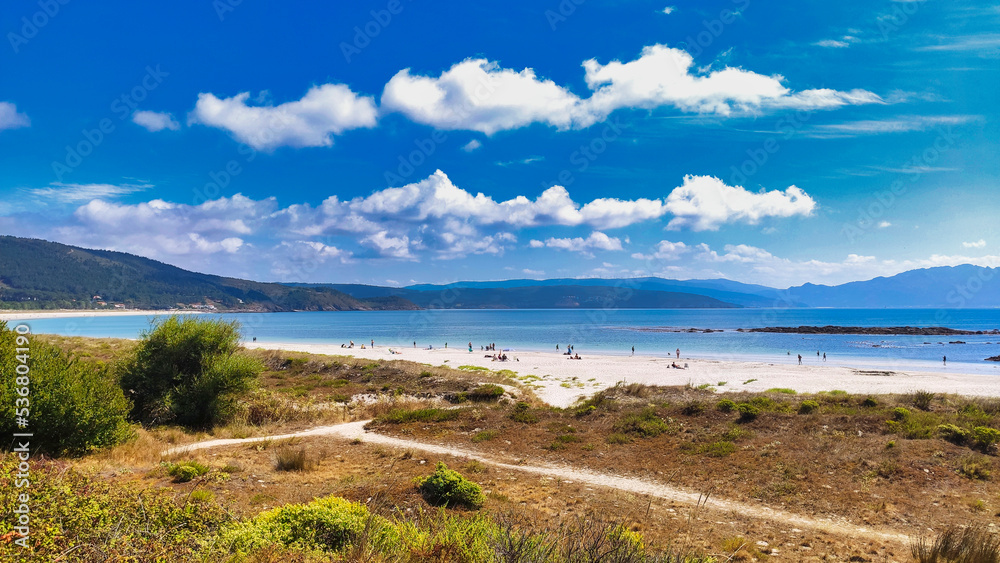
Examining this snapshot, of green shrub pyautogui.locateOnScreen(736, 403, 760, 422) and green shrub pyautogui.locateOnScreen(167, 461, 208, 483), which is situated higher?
green shrub pyautogui.locateOnScreen(167, 461, 208, 483)

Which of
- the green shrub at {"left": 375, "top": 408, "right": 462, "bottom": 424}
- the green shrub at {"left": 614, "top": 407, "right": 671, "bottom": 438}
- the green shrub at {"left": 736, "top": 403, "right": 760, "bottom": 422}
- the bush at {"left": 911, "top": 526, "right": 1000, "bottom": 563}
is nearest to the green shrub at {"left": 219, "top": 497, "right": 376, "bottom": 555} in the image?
the bush at {"left": 911, "top": 526, "right": 1000, "bottom": 563}

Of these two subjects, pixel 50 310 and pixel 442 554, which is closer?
pixel 442 554

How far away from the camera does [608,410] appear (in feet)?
68.2

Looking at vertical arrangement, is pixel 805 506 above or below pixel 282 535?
below

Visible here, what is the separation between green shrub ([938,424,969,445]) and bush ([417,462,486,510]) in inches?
590

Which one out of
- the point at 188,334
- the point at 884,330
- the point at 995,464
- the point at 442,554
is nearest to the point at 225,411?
the point at 188,334

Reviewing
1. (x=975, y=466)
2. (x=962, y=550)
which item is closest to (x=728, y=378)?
(x=975, y=466)

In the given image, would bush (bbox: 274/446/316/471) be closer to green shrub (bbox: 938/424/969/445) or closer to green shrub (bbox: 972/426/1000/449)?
green shrub (bbox: 938/424/969/445)

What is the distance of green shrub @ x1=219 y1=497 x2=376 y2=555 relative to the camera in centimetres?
556

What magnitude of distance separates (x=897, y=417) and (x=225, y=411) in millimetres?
25523

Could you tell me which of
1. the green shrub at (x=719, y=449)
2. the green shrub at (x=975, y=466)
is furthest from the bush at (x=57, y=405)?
the green shrub at (x=975, y=466)

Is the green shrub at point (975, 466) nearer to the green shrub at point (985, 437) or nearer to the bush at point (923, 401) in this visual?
the green shrub at point (985, 437)

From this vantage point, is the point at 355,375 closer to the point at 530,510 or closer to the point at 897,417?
the point at 530,510

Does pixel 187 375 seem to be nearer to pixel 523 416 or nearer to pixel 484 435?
pixel 484 435
